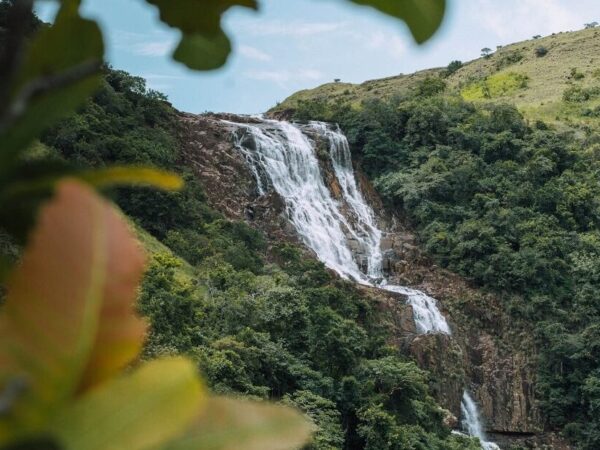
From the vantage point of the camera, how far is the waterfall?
1509 centimetres

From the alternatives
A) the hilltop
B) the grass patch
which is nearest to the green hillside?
the hilltop

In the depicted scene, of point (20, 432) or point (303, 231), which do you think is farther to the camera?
point (303, 231)

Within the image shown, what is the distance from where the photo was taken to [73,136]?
465 inches

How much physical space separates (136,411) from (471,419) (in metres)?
13.8

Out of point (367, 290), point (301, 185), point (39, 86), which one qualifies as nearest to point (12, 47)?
point (39, 86)

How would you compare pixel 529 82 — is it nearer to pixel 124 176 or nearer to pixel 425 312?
pixel 425 312

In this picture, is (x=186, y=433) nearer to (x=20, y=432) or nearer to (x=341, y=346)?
(x=20, y=432)

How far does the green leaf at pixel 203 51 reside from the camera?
42 centimetres

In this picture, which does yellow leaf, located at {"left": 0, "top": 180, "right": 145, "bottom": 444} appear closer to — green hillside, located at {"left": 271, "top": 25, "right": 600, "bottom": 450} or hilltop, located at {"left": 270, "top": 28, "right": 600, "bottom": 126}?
green hillside, located at {"left": 271, "top": 25, "right": 600, "bottom": 450}

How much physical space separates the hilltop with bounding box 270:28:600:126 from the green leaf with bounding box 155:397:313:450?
23975mm

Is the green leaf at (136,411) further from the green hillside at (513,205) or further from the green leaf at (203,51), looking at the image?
the green hillside at (513,205)

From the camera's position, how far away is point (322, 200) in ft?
56.0

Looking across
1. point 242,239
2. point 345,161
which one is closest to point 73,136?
point 242,239

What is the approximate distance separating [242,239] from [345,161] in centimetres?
642
